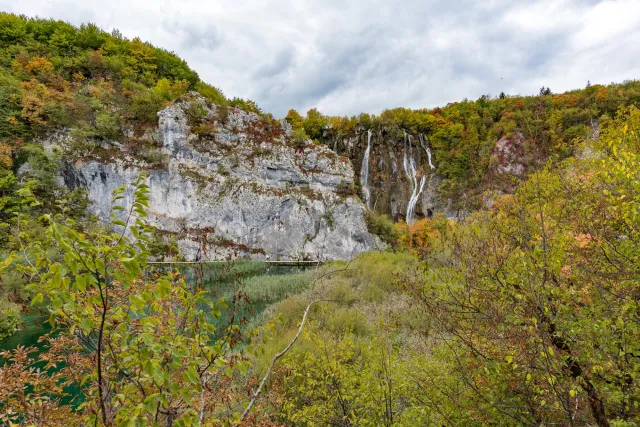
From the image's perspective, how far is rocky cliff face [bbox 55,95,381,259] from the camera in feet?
97.3

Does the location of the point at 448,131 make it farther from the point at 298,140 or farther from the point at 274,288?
the point at 274,288

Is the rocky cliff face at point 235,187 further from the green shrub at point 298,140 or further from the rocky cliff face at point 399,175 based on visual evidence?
the rocky cliff face at point 399,175

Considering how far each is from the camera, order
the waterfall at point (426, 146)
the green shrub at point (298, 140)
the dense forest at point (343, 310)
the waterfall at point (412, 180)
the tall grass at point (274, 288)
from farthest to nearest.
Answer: the waterfall at point (426, 146)
the waterfall at point (412, 180)
the green shrub at point (298, 140)
the tall grass at point (274, 288)
the dense forest at point (343, 310)

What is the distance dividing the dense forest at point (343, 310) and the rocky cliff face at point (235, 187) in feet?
7.29

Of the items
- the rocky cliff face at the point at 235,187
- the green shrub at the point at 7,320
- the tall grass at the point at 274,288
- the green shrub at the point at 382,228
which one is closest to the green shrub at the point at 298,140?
the rocky cliff face at the point at 235,187

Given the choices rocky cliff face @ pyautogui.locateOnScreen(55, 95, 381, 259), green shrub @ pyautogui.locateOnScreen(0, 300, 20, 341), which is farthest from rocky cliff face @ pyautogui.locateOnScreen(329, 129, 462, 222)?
green shrub @ pyautogui.locateOnScreen(0, 300, 20, 341)

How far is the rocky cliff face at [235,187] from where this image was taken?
2966cm

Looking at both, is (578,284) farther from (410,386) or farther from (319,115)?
(319,115)

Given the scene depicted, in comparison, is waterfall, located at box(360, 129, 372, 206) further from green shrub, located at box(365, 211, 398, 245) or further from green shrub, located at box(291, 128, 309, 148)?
green shrub, located at box(291, 128, 309, 148)

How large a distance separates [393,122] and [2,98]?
139ft

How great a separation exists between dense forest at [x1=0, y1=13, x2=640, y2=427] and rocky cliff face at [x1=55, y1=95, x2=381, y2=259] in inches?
87.5

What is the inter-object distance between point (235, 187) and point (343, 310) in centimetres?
2515

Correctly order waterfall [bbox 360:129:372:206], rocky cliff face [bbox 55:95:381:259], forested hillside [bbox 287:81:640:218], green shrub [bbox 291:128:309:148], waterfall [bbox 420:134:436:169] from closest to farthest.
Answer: rocky cliff face [bbox 55:95:381:259]
green shrub [bbox 291:128:309:148]
forested hillside [bbox 287:81:640:218]
waterfall [bbox 360:129:372:206]
waterfall [bbox 420:134:436:169]

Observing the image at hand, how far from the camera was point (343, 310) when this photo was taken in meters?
10.2
